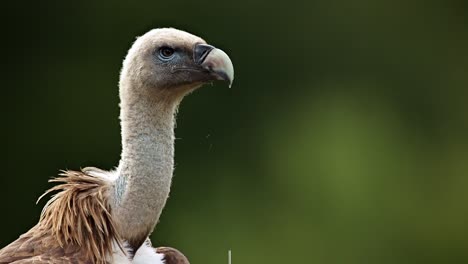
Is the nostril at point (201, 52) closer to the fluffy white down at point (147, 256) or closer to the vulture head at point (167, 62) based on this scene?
the vulture head at point (167, 62)

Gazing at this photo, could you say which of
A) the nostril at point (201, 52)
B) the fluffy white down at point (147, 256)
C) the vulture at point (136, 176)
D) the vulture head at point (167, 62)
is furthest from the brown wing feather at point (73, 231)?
the nostril at point (201, 52)

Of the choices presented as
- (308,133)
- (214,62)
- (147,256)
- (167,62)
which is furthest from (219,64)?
(308,133)

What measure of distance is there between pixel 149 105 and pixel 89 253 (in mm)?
463

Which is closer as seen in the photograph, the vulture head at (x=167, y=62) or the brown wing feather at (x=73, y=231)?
the brown wing feather at (x=73, y=231)

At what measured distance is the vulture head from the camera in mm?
3482

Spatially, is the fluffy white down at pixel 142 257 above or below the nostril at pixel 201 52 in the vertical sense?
below

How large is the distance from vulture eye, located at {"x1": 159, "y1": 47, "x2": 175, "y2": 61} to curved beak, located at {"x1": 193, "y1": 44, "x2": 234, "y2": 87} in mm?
69

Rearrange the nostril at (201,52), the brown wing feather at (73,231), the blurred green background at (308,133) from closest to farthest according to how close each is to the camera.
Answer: the brown wing feather at (73,231), the nostril at (201,52), the blurred green background at (308,133)

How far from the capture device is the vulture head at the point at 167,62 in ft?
11.4

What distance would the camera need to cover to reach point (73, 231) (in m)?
3.41

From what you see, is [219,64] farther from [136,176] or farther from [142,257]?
[142,257]

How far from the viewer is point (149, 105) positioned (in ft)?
11.5

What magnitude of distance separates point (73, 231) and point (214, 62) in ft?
2.05

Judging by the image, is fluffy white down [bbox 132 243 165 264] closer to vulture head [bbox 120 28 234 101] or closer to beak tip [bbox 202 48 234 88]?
vulture head [bbox 120 28 234 101]
